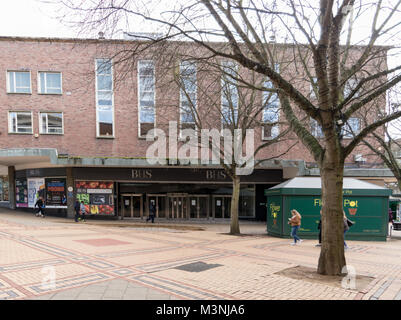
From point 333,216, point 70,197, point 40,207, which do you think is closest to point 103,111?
point 70,197

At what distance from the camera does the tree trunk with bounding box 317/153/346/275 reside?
614 centimetres

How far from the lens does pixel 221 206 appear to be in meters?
22.2

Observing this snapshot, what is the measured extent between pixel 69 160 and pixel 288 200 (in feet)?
44.5

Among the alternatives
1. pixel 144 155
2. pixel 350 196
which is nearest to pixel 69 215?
pixel 144 155

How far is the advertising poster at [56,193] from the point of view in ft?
67.2

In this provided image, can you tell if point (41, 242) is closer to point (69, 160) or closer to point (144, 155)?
point (69, 160)

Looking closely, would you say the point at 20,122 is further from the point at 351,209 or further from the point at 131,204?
the point at 351,209

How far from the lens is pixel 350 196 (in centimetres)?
1342

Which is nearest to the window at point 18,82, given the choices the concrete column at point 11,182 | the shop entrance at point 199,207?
the concrete column at point 11,182

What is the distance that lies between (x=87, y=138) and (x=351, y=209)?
16.6 m

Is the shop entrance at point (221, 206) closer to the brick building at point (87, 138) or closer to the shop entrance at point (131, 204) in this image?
Answer: the brick building at point (87, 138)

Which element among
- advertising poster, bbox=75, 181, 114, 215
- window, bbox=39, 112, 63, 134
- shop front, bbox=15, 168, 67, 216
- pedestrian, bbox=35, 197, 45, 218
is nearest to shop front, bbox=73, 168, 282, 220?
advertising poster, bbox=75, 181, 114, 215

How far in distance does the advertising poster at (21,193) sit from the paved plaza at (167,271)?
46.5 feet
